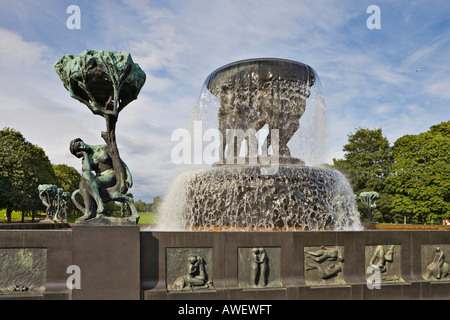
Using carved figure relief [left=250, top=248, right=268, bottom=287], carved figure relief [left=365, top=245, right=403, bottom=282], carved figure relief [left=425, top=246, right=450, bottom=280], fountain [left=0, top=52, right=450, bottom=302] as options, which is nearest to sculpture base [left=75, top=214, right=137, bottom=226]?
fountain [left=0, top=52, right=450, bottom=302]

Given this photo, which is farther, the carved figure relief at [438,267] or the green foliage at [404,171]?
the green foliage at [404,171]

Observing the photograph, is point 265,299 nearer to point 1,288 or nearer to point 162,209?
point 1,288

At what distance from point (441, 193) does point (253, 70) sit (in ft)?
92.4

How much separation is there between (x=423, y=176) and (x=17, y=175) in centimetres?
4036

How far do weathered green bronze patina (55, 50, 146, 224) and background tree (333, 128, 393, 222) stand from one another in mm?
35645

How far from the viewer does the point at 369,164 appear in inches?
1577

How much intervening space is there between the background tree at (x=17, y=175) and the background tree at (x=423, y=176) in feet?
123

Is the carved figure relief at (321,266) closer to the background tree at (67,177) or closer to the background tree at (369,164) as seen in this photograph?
the background tree at (369,164)

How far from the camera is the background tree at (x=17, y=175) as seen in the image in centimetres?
3338

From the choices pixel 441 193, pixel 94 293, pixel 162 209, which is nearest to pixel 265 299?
pixel 94 293

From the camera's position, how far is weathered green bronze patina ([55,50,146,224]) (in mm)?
5914

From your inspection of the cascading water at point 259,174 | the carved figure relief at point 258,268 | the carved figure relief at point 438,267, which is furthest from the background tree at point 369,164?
the carved figure relief at point 258,268

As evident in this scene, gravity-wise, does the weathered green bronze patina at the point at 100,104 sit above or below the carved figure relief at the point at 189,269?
above

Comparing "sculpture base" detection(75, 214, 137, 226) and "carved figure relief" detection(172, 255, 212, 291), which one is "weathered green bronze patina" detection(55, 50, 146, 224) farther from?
"carved figure relief" detection(172, 255, 212, 291)
